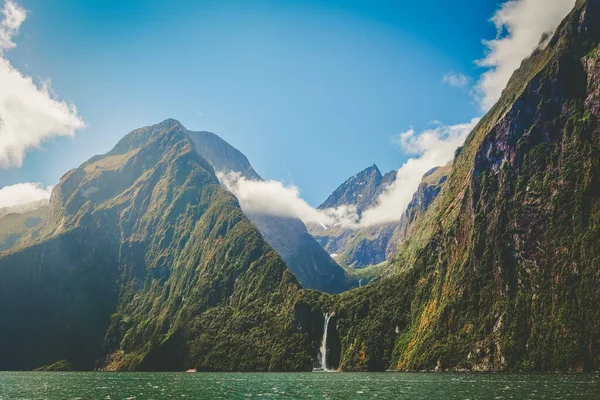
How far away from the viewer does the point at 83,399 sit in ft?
269

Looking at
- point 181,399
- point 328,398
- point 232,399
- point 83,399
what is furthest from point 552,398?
point 83,399

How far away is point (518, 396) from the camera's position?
264 ft

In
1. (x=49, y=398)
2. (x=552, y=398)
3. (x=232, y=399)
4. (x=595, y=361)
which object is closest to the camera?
(x=552, y=398)

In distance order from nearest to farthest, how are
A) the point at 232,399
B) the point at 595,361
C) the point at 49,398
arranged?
the point at 232,399
the point at 49,398
the point at 595,361

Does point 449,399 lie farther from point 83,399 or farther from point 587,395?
point 83,399

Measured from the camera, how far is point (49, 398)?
85438 mm

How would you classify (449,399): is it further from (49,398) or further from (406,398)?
(49,398)

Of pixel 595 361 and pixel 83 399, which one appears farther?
pixel 595 361

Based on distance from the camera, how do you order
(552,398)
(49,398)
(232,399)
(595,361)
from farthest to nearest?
(595,361)
(49,398)
(232,399)
(552,398)

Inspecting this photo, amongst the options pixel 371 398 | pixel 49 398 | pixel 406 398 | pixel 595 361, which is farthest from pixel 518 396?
pixel 595 361

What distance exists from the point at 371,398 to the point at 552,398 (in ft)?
93.0

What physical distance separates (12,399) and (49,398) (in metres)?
6.35

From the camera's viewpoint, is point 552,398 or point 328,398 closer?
point 552,398

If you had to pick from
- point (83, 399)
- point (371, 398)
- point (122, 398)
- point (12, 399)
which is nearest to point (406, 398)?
point (371, 398)
